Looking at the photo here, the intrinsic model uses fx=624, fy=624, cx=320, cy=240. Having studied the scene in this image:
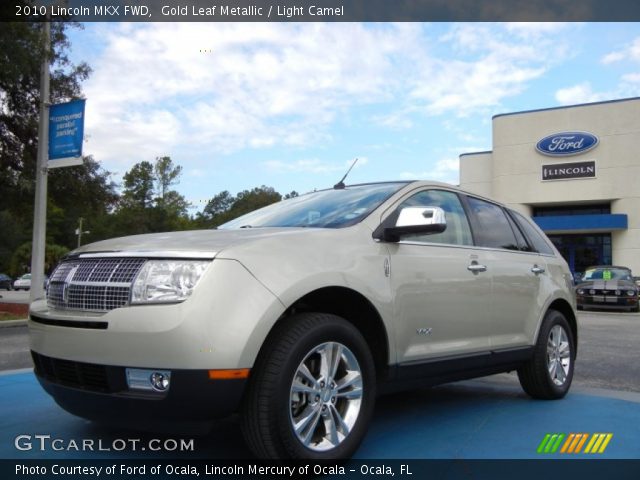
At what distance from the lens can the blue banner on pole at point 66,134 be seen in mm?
13883

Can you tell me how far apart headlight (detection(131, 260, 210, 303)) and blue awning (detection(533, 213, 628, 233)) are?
38295 millimetres

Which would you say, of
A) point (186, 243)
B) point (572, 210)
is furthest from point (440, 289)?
point (572, 210)

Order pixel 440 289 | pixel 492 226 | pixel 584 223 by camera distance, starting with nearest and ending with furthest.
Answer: pixel 440 289, pixel 492 226, pixel 584 223

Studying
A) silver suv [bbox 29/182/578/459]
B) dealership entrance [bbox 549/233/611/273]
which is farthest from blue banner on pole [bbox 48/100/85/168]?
dealership entrance [bbox 549/233/611/273]

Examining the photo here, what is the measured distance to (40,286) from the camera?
555 inches

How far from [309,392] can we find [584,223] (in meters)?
40.3

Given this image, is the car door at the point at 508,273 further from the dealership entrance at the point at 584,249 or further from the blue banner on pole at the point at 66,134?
the dealership entrance at the point at 584,249

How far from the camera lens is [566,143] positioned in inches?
1588

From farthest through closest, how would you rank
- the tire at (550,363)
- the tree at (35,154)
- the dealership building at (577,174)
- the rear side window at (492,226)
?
the dealership building at (577,174) → the tree at (35,154) → the tire at (550,363) → the rear side window at (492,226)

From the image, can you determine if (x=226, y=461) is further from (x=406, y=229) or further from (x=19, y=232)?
(x=19, y=232)

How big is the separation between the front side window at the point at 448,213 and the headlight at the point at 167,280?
1.67 m

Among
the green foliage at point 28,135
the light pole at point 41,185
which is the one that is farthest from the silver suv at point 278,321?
the green foliage at point 28,135

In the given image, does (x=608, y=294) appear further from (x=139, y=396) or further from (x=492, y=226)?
(x=139, y=396)

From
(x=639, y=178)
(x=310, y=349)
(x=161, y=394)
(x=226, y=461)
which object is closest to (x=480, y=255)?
(x=310, y=349)
